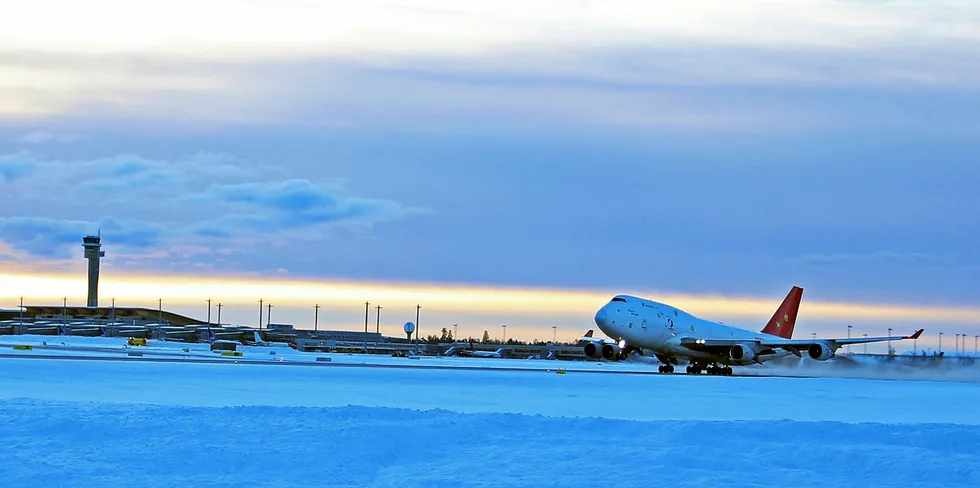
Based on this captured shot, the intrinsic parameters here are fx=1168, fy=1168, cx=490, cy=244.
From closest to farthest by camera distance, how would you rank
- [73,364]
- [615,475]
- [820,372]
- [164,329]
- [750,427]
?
[615,475] < [750,427] < [73,364] < [820,372] < [164,329]

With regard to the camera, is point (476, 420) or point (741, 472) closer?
point (741, 472)

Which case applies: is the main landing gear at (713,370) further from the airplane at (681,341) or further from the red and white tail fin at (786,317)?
the red and white tail fin at (786,317)

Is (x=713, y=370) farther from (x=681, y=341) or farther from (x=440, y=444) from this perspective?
(x=440, y=444)

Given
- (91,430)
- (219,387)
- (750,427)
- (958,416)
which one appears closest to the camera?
(91,430)

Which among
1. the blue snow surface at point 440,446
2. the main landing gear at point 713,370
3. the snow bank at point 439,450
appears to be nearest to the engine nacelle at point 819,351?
the main landing gear at point 713,370

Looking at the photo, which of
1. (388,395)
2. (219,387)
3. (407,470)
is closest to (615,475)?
(407,470)

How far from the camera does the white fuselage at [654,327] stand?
7962cm

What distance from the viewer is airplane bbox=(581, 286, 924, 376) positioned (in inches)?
3150

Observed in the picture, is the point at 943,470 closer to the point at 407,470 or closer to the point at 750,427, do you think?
the point at 750,427

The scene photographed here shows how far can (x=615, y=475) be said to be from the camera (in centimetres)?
2723

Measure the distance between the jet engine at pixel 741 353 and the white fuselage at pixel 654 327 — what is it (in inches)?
41.8

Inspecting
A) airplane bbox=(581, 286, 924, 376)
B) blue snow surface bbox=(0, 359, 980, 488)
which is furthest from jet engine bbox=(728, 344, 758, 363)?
blue snow surface bbox=(0, 359, 980, 488)

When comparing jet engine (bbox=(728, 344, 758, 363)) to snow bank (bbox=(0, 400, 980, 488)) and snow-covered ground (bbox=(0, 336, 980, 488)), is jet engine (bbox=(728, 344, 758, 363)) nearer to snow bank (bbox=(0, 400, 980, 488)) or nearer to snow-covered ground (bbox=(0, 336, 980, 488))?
snow-covered ground (bbox=(0, 336, 980, 488))

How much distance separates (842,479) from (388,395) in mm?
20982
